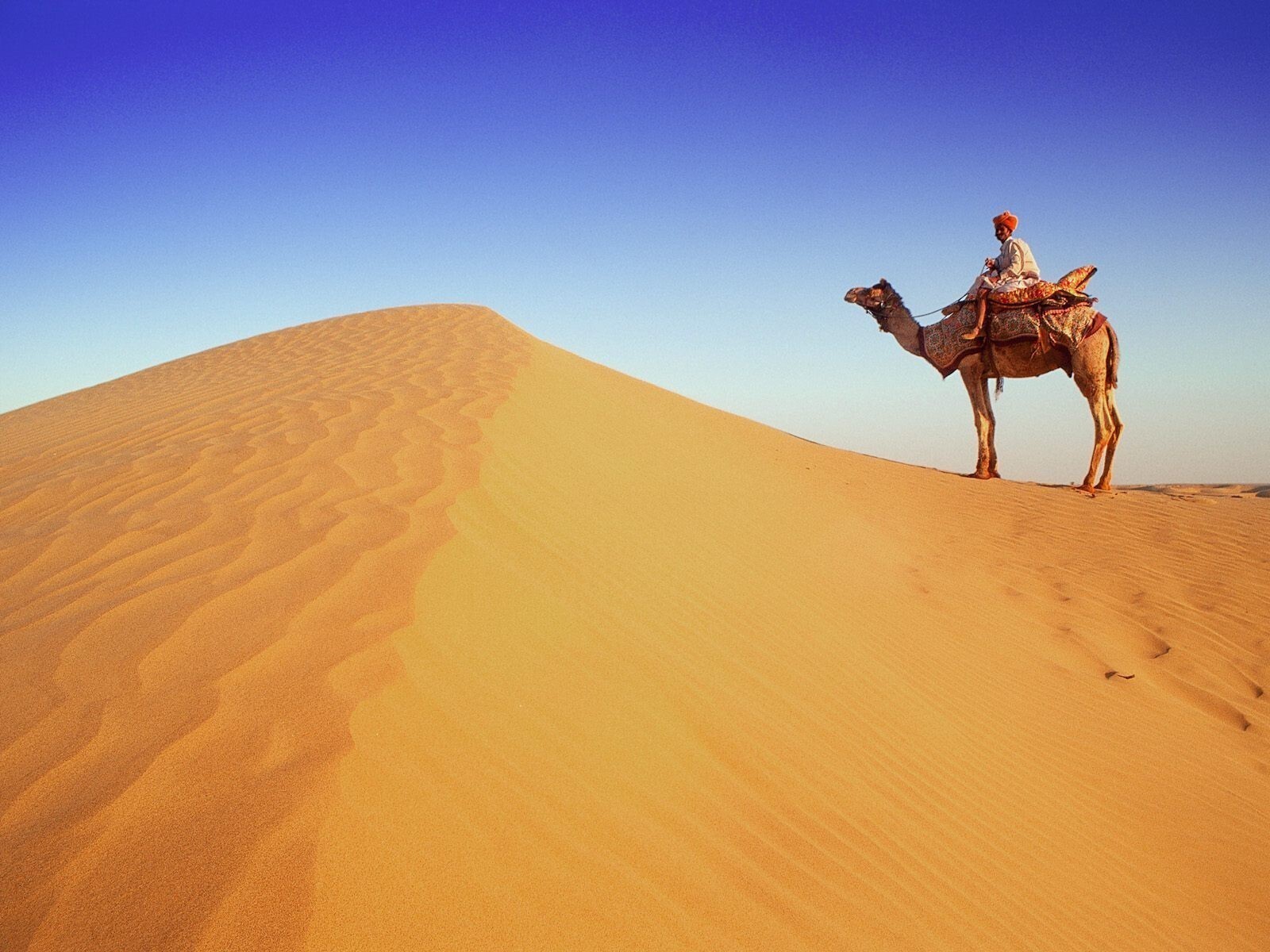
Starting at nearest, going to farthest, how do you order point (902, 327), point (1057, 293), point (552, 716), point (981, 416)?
point (552, 716) → point (1057, 293) → point (981, 416) → point (902, 327)

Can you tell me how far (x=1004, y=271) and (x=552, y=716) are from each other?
33.5 feet

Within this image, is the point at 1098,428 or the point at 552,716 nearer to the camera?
the point at 552,716

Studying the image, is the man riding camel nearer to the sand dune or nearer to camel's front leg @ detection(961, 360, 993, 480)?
camel's front leg @ detection(961, 360, 993, 480)

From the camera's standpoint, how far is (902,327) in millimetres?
12172

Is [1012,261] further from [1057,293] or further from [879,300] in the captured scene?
[879,300]

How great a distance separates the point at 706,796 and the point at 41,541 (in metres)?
3.34

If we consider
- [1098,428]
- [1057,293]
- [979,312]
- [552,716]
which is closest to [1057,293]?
[1057,293]

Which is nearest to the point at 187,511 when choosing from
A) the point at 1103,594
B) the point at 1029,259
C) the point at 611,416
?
the point at 611,416

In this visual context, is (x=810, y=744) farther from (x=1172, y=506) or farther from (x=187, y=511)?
(x=1172, y=506)

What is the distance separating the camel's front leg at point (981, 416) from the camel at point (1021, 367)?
0.01 metres

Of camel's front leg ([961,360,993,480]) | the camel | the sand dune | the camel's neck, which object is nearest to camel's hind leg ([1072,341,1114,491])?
the camel

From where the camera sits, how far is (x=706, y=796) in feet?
8.50

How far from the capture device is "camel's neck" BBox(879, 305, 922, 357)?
39.7 ft

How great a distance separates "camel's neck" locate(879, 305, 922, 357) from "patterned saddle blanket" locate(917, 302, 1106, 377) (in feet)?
0.94
